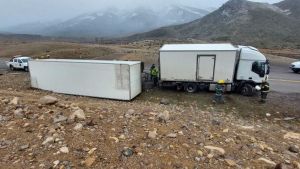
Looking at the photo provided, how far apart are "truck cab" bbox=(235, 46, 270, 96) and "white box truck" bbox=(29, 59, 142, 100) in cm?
694

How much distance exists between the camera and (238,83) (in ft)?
60.8

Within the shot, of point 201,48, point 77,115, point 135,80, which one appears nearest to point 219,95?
point 201,48

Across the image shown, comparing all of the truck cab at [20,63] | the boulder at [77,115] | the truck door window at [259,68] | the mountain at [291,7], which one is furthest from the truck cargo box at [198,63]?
the mountain at [291,7]

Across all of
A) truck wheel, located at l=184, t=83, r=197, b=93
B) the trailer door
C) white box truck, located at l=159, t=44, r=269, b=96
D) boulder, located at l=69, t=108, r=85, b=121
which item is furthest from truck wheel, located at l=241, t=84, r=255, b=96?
boulder, located at l=69, t=108, r=85, b=121

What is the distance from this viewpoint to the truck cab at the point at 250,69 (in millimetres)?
18109

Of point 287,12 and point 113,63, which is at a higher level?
point 287,12

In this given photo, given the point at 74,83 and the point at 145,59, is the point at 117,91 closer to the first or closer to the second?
the point at 74,83

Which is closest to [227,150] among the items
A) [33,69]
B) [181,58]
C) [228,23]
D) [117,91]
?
[117,91]

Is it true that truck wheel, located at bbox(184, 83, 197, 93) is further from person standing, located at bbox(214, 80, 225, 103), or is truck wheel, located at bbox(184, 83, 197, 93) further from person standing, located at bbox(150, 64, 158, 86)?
person standing, located at bbox(150, 64, 158, 86)

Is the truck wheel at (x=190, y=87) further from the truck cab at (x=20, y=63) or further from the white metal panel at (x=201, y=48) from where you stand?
the truck cab at (x=20, y=63)

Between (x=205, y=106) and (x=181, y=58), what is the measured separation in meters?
4.09

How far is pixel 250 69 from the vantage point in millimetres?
18219

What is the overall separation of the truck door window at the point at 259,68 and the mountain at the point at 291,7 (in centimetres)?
12675

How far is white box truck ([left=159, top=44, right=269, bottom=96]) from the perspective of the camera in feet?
58.5
